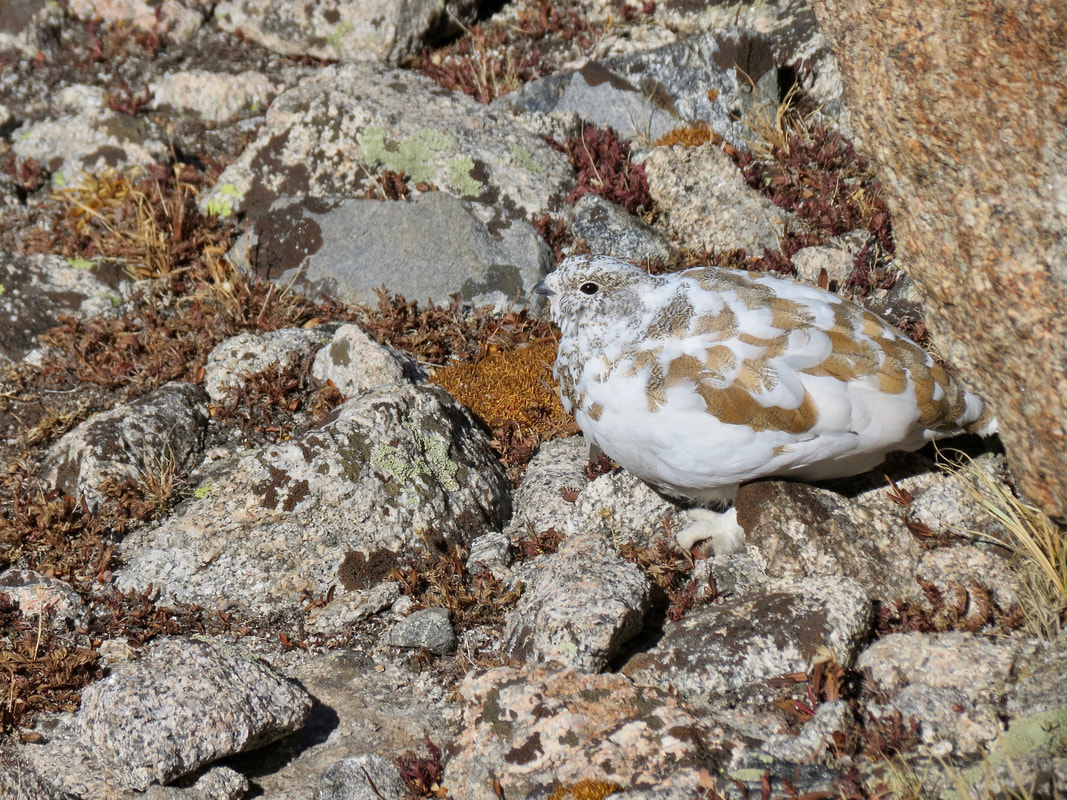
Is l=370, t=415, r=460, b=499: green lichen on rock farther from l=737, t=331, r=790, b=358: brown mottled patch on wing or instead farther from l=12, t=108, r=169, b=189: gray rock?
l=12, t=108, r=169, b=189: gray rock

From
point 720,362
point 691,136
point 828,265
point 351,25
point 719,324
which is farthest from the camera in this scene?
point 351,25

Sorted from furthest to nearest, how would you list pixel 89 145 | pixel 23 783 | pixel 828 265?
pixel 89 145, pixel 828 265, pixel 23 783

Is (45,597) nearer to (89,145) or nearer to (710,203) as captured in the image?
(89,145)

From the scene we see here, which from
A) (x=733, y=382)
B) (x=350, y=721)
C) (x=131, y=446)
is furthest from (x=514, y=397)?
(x=350, y=721)

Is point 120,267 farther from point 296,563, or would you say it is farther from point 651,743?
point 651,743

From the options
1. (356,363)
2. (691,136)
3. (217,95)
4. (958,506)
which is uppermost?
(217,95)

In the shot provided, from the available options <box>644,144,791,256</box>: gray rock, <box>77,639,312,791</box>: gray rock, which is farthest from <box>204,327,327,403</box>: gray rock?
<box>644,144,791,256</box>: gray rock

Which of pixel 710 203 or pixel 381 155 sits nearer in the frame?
pixel 710 203

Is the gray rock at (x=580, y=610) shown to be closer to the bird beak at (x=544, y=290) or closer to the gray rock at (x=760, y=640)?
the gray rock at (x=760, y=640)
